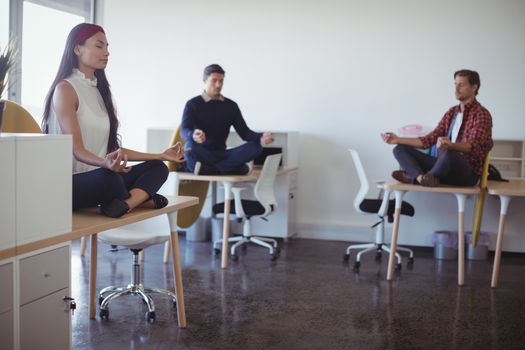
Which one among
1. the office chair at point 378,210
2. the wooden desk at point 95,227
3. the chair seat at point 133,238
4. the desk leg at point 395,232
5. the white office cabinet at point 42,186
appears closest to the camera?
the white office cabinet at point 42,186

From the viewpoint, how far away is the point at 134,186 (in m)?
3.16

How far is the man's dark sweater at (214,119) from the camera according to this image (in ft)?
18.9

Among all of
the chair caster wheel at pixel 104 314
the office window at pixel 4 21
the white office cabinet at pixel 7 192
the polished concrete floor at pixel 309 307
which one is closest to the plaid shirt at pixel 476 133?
the polished concrete floor at pixel 309 307

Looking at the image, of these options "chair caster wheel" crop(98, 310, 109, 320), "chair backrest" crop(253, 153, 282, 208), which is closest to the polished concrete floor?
"chair caster wheel" crop(98, 310, 109, 320)

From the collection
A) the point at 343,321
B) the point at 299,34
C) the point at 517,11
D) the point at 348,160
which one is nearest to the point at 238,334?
the point at 343,321

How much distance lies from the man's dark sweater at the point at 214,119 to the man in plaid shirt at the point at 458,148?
1.33m

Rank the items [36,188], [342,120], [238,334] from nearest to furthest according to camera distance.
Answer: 1. [36,188]
2. [238,334]
3. [342,120]

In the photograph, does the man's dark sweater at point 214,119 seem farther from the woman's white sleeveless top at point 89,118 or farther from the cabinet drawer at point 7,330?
the cabinet drawer at point 7,330

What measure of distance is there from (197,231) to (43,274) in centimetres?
419

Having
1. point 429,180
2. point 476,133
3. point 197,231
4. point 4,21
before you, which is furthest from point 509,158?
point 4,21

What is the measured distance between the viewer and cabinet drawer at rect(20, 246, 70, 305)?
2.24 metres

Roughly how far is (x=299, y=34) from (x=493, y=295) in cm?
335

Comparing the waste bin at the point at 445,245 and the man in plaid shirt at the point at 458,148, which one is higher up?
the man in plaid shirt at the point at 458,148

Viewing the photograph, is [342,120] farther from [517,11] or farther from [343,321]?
[343,321]
